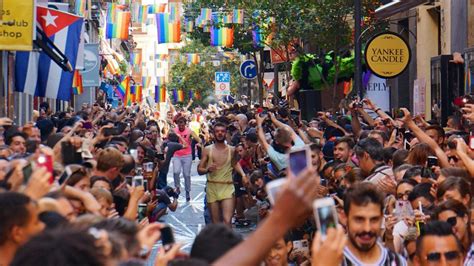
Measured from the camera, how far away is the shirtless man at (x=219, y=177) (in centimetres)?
1885

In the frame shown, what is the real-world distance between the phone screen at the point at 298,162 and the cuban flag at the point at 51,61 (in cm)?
1848

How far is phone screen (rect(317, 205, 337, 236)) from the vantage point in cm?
504

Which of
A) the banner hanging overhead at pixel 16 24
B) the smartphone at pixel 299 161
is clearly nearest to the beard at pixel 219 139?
the banner hanging overhead at pixel 16 24

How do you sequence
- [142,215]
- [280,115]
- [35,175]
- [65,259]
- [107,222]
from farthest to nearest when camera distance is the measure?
[280,115] → [142,215] → [35,175] → [107,222] → [65,259]

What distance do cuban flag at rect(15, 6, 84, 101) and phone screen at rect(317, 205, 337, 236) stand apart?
18.8 metres

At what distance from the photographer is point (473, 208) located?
9133mm

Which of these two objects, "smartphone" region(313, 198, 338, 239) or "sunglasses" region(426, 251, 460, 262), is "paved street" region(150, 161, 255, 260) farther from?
"smartphone" region(313, 198, 338, 239)

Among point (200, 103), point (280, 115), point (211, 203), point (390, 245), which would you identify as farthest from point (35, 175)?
point (200, 103)

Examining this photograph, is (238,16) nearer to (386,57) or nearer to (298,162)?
(386,57)

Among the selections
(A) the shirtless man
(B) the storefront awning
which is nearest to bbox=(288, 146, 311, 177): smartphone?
(A) the shirtless man

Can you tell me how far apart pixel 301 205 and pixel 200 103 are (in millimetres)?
93223

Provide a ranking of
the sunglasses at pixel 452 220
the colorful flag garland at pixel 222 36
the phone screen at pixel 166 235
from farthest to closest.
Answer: the colorful flag garland at pixel 222 36
the sunglasses at pixel 452 220
the phone screen at pixel 166 235

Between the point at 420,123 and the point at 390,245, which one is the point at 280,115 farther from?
the point at 390,245

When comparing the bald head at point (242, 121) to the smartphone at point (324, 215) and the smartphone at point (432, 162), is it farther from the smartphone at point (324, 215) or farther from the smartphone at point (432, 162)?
the smartphone at point (324, 215)
